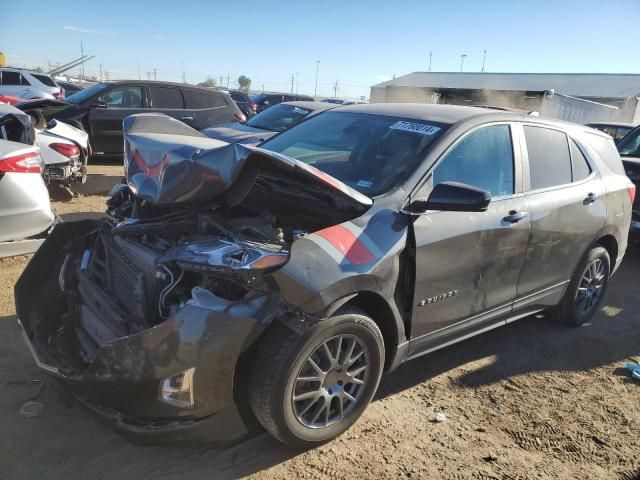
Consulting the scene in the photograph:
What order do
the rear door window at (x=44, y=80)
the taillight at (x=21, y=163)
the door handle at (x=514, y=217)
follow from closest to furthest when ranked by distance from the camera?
the door handle at (x=514, y=217), the taillight at (x=21, y=163), the rear door window at (x=44, y=80)

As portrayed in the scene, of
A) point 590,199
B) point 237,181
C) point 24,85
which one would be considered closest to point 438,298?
point 237,181

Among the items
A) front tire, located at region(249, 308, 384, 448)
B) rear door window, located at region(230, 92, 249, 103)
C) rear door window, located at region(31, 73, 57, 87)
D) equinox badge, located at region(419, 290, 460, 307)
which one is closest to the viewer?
front tire, located at region(249, 308, 384, 448)

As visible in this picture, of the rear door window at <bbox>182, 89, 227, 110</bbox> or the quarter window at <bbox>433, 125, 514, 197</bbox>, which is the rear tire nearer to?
the quarter window at <bbox>433, 125, 514, 197</bbox>

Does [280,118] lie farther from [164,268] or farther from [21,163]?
[164,268]

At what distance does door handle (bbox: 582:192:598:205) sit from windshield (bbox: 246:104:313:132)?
5.92 m

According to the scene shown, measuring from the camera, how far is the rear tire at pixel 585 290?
174 inches

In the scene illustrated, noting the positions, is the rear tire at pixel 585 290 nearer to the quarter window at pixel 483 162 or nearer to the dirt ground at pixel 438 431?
the dirt ground at pixel 438 431

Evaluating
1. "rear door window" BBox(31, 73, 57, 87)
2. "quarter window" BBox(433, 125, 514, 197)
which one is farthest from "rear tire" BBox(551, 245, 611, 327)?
"rear door window" BBox(31, 73, 57, 87)

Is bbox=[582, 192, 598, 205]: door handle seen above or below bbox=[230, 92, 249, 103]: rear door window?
above

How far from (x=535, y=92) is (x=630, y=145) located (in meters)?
10.6

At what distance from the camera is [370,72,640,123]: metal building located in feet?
61.5

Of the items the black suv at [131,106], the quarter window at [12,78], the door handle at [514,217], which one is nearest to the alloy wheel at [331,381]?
the door handle at [514,217]

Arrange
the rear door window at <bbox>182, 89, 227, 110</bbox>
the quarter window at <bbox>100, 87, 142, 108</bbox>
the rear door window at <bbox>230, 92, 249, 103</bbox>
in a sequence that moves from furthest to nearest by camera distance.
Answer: the rear door window at <bbox>230, 92, 249, 103</bbox> → the rear door window at <bbox>182, 89, 227, 110</bbox> → the quarter window at <bbox>100, 87, 142, 108</bbox>

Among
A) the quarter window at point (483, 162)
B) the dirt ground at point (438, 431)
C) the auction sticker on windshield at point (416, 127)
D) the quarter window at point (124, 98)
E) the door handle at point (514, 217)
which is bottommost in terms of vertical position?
the dirt ground at point (438, 431)
